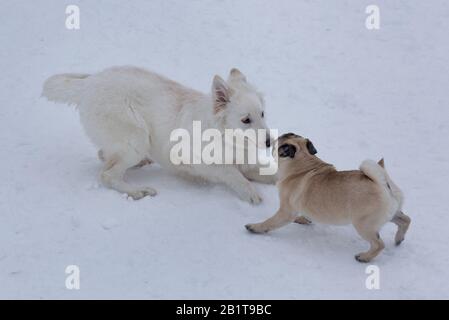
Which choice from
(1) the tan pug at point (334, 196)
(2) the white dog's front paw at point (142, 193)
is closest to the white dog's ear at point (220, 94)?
(1) the tan pug at point (334, 196)

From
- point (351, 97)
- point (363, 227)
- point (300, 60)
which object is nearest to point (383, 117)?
point (351, 97)

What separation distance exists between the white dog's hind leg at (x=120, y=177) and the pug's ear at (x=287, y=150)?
4.46 feet

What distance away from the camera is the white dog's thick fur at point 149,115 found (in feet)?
18.5

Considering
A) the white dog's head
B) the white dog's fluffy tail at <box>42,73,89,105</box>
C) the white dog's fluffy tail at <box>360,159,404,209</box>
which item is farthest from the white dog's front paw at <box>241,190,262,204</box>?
the white dog's fluffy tail at <box>42,73,89,105</box>

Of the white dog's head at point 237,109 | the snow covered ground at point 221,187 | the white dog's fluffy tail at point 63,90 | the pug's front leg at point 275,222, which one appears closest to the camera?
the snow covered ground at point 221,187

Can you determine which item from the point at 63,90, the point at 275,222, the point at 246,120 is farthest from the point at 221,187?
the point at 63,90

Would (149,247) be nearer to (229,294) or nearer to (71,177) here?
(229,294)

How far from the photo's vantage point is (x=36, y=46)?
8812 mm

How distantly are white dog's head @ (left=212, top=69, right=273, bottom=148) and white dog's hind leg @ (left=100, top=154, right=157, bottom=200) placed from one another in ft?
3.40

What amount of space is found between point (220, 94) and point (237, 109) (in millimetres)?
229

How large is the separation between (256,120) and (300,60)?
11.2 feet

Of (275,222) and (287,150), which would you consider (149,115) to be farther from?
(275,222)

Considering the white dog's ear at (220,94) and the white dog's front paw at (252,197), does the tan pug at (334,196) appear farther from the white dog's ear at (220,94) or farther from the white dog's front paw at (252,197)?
the white dog's ear at (220,94)

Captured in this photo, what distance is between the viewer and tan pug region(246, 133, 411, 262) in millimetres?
4488
